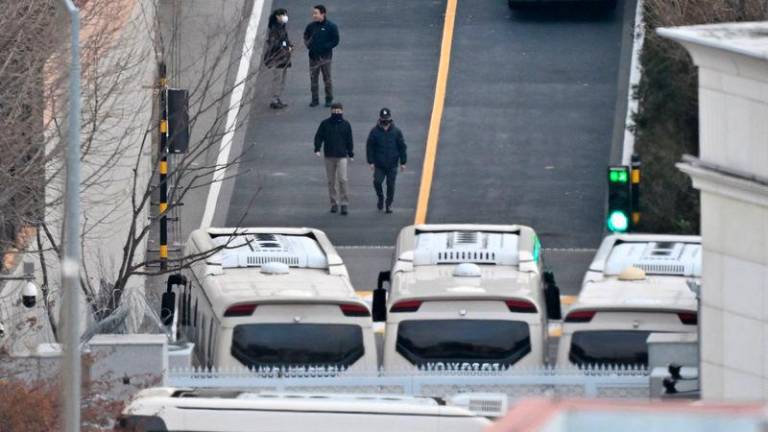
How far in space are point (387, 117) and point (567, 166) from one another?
4073 mm

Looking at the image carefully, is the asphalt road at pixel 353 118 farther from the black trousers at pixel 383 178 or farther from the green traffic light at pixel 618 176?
the green traffic light at pixel 618 176

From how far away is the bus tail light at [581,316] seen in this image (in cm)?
1527

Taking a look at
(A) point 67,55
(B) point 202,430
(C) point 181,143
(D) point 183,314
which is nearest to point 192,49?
(C) point 181,143

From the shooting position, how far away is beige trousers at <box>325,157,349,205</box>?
28125mm

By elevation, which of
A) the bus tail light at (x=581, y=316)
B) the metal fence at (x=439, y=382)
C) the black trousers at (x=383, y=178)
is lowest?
the metal fence at (x=439, y=382)

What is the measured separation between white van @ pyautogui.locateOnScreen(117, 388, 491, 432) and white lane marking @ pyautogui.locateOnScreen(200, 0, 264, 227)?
15620 mm

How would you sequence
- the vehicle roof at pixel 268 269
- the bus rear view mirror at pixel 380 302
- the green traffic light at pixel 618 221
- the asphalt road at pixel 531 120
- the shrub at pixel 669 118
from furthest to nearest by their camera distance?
the asphalt road at pixel 531 120 → the shrub at pixel 669 118 → the green traffic light at pixel 618 221 → the bus rear view mirror at pixel 380 302 → the vehicle roof at pixel 268 269

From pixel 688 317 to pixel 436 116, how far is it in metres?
17.4

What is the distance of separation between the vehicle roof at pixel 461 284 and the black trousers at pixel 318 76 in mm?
14843

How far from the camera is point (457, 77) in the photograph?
112 ft

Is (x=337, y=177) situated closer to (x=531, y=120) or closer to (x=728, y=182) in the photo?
(x=531, y=120)

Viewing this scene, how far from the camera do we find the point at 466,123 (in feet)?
105

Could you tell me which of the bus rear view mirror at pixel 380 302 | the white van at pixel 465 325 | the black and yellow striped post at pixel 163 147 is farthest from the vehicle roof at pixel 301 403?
the black and yellow striped post at pixel 163 147

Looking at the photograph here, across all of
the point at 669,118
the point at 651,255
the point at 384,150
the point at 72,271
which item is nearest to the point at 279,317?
the point at 651,255
